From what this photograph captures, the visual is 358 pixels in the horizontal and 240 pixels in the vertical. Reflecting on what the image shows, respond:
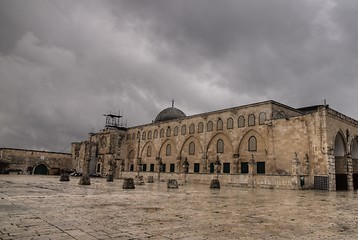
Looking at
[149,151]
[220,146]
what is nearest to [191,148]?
[220,146]

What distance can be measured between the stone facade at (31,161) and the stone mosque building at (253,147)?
9.66 metres

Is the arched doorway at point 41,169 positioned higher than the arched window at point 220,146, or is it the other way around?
the arched window at point 220,146

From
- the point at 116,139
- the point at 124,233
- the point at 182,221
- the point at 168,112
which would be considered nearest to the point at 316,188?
the point at 182,221

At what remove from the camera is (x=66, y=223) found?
5.59 meters

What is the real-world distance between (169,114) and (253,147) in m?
19.6

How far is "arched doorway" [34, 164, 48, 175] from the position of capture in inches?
1924

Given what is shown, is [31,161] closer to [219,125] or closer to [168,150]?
[168,150]

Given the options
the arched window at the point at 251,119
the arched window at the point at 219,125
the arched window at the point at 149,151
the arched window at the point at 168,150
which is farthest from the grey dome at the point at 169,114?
the arched window at the point at 251,119

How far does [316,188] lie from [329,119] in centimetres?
613

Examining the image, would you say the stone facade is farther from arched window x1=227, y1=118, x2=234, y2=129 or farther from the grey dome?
arched window x1=227, y1=118, x2=234, y2=129

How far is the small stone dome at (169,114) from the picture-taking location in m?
47.3

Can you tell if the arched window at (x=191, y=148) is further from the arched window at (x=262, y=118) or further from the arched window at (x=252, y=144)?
the arched window at (x=262, y=118)

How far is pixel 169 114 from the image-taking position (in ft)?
156

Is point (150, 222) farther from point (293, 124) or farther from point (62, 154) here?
point (62, 154)
